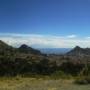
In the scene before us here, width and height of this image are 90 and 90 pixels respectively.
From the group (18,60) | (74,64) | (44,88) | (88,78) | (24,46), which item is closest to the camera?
(44,88)

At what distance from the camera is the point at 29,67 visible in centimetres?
5969

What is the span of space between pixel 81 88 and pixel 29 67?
4080 cm

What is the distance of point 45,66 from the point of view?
192ft

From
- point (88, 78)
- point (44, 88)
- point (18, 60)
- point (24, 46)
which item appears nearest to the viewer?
point (44, 88)

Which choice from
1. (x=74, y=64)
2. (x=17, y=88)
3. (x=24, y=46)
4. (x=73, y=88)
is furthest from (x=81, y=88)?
(x=24, y=46)

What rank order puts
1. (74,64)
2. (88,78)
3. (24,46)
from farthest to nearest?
1. (24,46)
2. (74,64)
3. (88,78)

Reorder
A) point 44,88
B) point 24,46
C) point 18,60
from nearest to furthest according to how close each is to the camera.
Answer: point 44,88 → point 18,60 → point 24,46

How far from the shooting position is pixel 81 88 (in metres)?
19.4

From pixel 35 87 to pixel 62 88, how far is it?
6.51 ft

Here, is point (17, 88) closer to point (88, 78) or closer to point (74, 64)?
point (88, 78)

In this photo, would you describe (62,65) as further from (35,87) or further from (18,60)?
(35,87)

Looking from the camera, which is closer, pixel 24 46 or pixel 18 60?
pixel 18 60

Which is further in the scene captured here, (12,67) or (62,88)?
(12,67)

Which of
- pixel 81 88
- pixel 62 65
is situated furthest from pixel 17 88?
pixel 62 65
